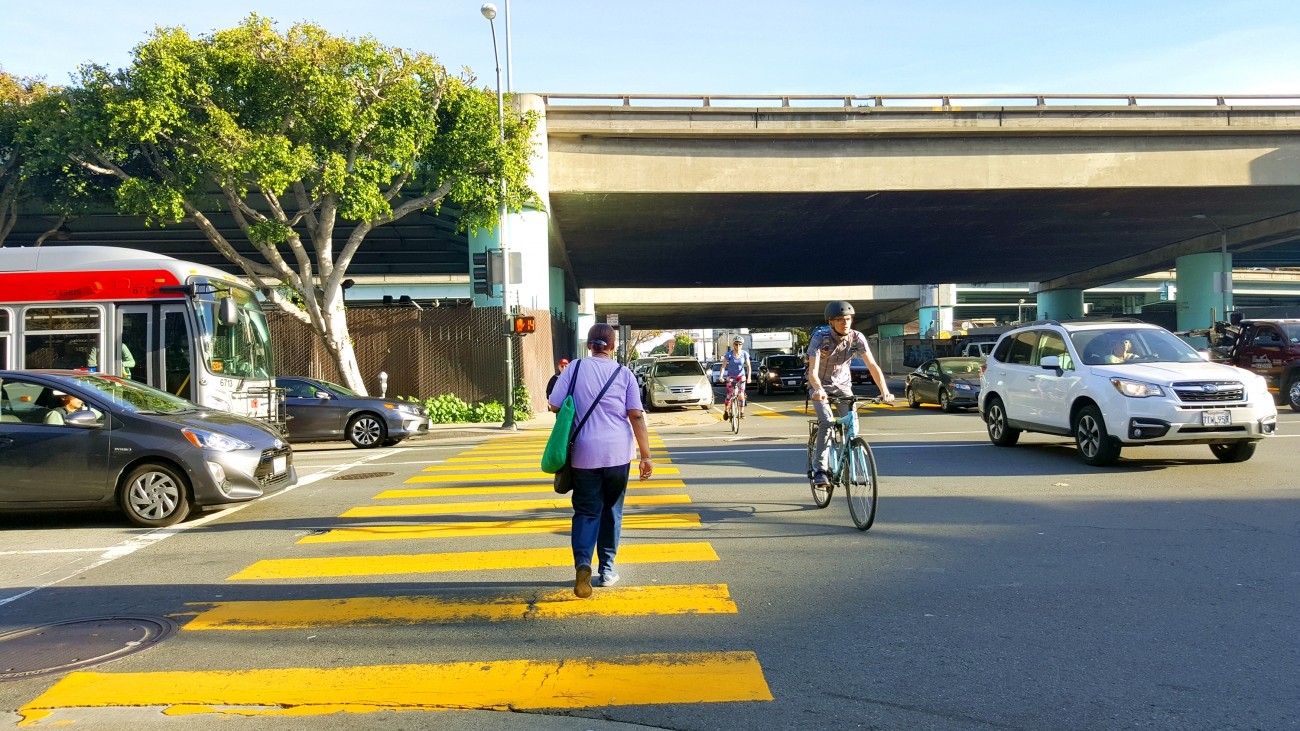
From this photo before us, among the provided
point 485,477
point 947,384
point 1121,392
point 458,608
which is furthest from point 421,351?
point 458,608

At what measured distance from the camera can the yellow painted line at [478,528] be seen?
7.96 m

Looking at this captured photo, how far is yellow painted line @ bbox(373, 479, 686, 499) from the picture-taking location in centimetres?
1038

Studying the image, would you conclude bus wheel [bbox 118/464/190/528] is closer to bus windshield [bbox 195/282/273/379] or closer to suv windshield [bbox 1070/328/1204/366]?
bus windshield [bbox 195/282/273/379]

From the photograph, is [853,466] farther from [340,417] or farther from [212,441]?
[340,417]

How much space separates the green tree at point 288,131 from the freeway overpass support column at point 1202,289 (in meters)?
30.3

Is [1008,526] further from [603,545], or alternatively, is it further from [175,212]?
[175,212]

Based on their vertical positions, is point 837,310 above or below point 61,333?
below

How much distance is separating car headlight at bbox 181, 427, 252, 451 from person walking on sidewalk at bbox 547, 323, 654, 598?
179 inches

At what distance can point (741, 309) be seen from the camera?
61750 millimetres

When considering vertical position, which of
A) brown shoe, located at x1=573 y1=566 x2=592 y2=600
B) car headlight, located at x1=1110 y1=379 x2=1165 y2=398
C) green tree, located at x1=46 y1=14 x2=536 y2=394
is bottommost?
brown shoe, located at x1=573 y1=566 x2=592 y2=600

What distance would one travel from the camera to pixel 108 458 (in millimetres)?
8555

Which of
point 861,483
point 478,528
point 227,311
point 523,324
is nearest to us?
point 861,483

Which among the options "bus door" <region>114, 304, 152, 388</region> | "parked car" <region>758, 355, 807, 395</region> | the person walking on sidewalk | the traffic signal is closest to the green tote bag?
the person walking on sidewalk

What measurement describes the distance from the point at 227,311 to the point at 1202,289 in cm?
3875
